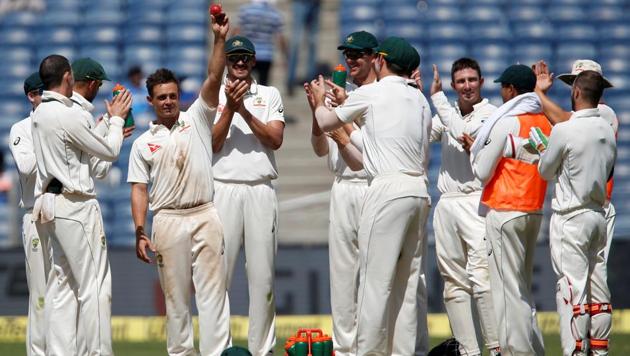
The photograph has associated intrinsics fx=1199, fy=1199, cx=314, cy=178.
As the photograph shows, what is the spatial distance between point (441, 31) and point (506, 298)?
8463mm

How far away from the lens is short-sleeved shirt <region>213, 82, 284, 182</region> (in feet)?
25.7

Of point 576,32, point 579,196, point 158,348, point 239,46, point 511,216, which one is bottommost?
point 158,348

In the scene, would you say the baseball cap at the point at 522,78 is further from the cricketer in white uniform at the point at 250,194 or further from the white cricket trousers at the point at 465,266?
the cricketer in white uniform at the point at 250,194

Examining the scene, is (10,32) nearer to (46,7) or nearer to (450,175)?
(46,7)

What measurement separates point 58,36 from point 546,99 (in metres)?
9.03

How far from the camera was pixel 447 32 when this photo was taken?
15.5 m

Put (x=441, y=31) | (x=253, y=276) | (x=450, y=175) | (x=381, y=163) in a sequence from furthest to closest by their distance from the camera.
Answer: (x=441, y=31) → (x=450, y=175) → (x=253, y=276) → (x=381, y=163)

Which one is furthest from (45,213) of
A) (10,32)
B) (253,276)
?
(10,32)

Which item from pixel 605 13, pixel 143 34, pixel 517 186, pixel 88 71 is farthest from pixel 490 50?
pixel 88 71

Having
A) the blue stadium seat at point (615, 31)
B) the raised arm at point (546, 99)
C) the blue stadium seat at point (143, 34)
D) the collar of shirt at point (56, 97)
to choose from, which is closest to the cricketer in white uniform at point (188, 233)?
the collar of shirt at point (56, 97)

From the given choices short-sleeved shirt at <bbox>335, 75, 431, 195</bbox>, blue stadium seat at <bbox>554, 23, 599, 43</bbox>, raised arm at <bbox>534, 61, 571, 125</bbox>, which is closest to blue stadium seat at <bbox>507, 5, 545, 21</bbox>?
blue stadium seat at <bbox>554, 23, 599, 43</bbox>

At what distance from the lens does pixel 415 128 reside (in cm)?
724

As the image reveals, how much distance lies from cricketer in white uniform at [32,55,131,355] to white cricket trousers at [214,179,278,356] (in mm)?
835

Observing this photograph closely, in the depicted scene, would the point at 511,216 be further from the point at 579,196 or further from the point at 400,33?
the point at 400,33
